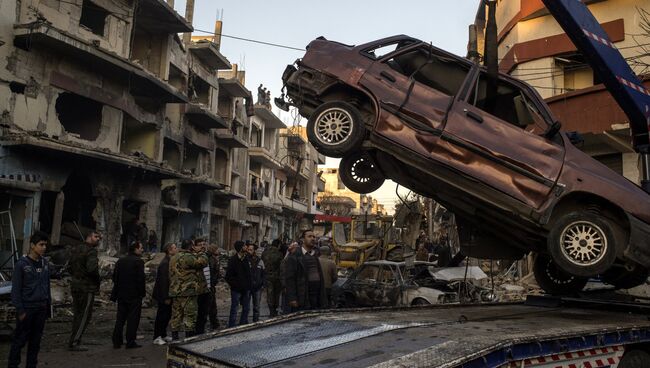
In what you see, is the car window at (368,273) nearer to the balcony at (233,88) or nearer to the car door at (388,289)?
the car door at (388,289)

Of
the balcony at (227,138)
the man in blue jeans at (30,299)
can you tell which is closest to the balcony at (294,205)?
the balcony at (227,138)

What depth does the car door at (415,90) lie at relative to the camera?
5840 millimetres

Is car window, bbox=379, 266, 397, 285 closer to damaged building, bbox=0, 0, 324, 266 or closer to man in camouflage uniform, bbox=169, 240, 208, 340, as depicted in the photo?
man in camouflage uniform, bbox=169, 240, 208, 340

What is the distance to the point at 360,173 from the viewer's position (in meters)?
6.72

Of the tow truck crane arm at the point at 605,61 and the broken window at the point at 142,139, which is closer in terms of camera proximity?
the tow truck crane arm at the point at 605,61

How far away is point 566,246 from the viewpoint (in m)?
5.62

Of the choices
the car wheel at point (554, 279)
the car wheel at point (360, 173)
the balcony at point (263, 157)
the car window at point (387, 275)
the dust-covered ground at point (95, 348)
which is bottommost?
the dust-covered ground at point (95, 348)

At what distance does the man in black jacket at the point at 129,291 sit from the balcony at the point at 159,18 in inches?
587

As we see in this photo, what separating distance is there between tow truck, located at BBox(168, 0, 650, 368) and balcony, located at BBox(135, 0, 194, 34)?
17.4 m

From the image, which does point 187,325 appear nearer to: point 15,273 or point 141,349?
point 141,349

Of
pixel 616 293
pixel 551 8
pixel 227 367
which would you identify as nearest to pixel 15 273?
pixel 227 367

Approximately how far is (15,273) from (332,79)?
423cm

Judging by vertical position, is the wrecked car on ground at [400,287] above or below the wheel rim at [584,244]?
below

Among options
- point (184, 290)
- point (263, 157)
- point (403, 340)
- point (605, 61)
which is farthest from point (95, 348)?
point (263, 157)
